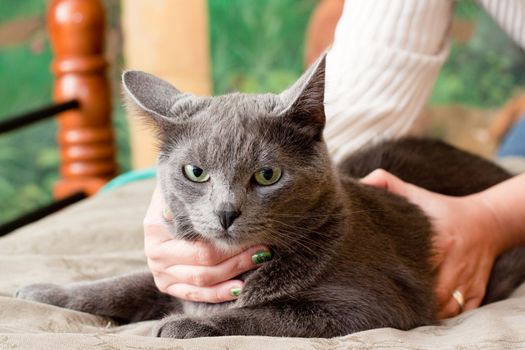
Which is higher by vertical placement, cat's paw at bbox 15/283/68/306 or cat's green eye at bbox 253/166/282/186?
cat's green eye at bbox 253/166/282/186

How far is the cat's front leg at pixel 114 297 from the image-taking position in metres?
1.53

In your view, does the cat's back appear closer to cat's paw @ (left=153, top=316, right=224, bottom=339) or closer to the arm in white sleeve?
the arm in white sleeve

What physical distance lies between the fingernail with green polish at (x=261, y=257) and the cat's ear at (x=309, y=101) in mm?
229

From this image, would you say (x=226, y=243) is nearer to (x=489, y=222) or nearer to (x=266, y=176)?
(x=266, y=176)

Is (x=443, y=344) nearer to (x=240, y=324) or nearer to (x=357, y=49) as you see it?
(x=240, y=324)

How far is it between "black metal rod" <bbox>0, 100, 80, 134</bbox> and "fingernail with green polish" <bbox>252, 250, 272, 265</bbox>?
1.37m

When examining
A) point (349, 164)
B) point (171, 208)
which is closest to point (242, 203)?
point (171, 208)

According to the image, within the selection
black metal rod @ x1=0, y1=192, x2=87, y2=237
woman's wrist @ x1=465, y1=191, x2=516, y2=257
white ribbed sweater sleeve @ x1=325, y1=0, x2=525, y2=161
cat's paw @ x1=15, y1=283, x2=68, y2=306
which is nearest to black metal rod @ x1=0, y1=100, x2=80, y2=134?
black metal rod @ x1=0, y1=192, x2=87, y2=237

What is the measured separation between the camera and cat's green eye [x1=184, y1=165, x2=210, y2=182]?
4.21 ft

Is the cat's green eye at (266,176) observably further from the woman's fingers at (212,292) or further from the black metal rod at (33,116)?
the black metal rod at (33,116)

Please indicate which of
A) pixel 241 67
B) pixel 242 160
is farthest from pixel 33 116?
pixel 241 67

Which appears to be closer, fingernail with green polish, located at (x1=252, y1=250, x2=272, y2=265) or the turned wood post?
fingernail with green polish, located at (x1=252, y1=250, x2=272, y2=265)

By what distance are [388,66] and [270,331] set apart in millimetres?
1001

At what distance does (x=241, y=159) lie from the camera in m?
1.24
